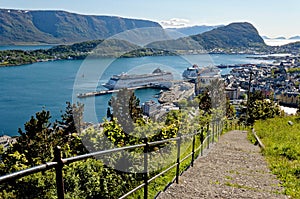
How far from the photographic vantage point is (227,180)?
381cm

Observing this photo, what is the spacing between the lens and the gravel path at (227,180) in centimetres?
324

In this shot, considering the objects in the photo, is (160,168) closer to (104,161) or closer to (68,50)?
(104,161)

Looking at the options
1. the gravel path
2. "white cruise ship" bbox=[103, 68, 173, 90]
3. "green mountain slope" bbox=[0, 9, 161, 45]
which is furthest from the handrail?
"green mountain slope" bbox=[0, 9, 161, 45]

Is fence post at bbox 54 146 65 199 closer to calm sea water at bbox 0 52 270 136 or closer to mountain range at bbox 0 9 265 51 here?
calm sea water at bbox 0 52 270 136

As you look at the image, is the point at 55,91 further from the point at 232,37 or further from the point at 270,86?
the point at 232,37

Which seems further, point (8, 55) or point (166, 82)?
point (8, 55)

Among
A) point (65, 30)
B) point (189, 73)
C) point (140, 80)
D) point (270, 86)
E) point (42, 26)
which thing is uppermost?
point (42, 26)

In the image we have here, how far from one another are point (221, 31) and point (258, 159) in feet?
425

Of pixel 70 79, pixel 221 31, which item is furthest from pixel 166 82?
pixel 221 31

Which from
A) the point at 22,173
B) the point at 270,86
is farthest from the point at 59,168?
the point at 270,86

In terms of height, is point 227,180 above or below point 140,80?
above

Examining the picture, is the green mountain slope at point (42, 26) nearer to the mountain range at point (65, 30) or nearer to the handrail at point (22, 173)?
the mountain range at point (65, 30)

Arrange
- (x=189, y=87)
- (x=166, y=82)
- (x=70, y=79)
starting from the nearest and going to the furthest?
(x=189, y=87), (x=166, y=82), (x=70, y=79)

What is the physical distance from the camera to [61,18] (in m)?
183
